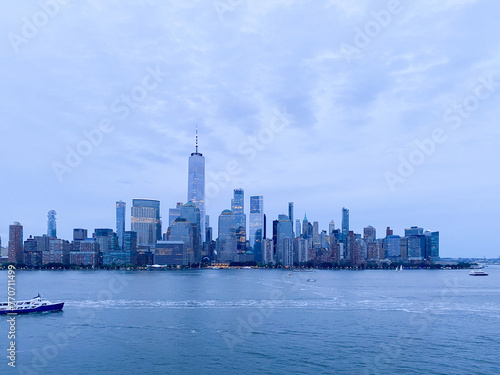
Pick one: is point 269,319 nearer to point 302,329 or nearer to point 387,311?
point 302,329

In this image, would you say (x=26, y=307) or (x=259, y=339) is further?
(x=26, y=307)

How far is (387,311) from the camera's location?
254 feet

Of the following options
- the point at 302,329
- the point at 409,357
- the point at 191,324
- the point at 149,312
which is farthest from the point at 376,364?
the point at 149,312

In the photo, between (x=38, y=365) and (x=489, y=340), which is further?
(x=489, y=340)

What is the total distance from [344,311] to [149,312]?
111 ft

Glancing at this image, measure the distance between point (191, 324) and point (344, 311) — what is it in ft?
91.6

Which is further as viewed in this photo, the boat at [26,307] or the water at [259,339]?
the boat at [26,307]

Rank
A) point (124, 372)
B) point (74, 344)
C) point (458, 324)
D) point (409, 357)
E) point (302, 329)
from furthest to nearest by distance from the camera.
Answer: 1. point (458, 324)
2. point (302, 329)
3. point (74, 344)
4. point (409, 357)
5. point (124, 372)

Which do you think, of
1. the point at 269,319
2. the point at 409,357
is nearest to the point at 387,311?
the point at 269,319

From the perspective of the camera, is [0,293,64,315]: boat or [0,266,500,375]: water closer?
[0,266,500,375]: water

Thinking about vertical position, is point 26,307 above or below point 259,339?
below

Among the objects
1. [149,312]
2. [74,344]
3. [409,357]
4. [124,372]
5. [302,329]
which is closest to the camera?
[124,372]

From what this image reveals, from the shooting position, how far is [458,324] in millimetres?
64688

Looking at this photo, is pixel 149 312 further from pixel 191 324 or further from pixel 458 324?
pixel 458 324
